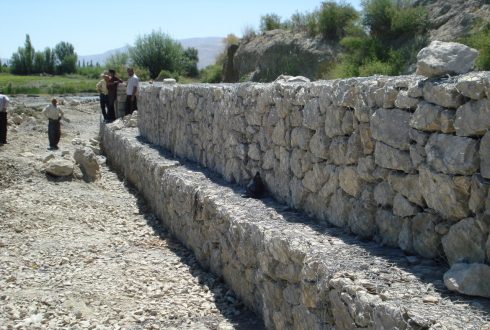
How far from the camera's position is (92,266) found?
7.15 meters

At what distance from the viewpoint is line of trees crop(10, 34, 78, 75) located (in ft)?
194

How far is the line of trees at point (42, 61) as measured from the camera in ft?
194

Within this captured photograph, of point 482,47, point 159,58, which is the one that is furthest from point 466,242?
point 159,58

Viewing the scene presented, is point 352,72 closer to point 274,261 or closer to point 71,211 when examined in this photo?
point 71,211

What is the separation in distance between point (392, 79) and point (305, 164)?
143 cm

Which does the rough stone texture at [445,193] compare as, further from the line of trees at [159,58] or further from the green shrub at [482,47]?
the line of trees at [159,58]

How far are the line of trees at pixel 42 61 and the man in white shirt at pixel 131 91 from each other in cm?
4543

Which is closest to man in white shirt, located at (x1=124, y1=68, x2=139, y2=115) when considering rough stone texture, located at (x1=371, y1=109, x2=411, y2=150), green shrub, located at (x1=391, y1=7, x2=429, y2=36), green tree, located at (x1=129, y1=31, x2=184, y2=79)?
green shrub, located at (x1=391, y1=7, x2=429, y2=36)

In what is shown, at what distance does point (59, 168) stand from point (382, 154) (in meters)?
8.88

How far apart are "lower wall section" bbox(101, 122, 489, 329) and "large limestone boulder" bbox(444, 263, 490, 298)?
0.06 metres

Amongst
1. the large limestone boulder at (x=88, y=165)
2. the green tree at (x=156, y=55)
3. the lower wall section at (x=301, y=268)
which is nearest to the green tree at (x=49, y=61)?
the green tree at (x=156, y=55)

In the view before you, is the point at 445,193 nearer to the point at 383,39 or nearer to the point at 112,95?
the point at 383,39

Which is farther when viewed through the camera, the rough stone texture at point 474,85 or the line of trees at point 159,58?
the line of trees at point 159,58

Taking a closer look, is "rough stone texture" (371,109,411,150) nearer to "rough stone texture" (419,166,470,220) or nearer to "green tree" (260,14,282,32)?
"rough stone texture" (419,166,470,220)
